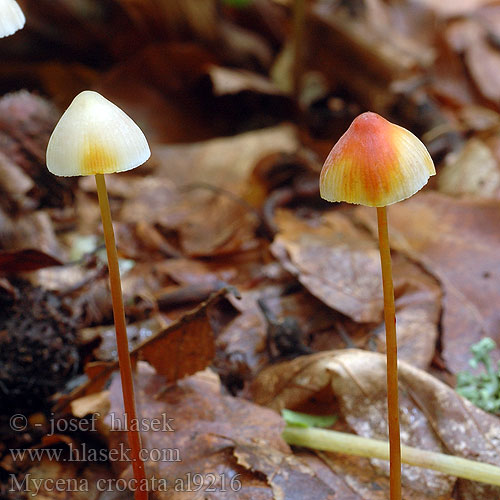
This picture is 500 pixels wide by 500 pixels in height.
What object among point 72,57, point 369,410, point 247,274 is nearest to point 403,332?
point 369,410

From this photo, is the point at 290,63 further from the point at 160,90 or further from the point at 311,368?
the point at 311,368

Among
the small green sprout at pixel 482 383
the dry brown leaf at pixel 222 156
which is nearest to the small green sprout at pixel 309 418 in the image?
the small green sprout at pixel 482 383

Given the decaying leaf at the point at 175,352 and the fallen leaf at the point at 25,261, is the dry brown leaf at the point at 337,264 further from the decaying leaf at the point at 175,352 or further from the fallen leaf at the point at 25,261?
the fallen leaf at the point at 25,261

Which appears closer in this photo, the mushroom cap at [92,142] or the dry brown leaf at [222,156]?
the mushroom cap at [92,142]

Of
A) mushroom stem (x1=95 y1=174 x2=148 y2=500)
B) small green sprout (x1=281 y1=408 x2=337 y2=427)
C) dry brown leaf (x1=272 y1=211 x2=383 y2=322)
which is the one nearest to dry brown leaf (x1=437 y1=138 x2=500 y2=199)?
dry brown leaf (x1=272 y1=211 x2=383 y2=322)

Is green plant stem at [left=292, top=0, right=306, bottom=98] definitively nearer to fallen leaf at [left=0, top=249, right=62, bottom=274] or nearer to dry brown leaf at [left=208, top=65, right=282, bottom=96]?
dry brown leaf at [left=208, top=65, right=282, bottom=96]
